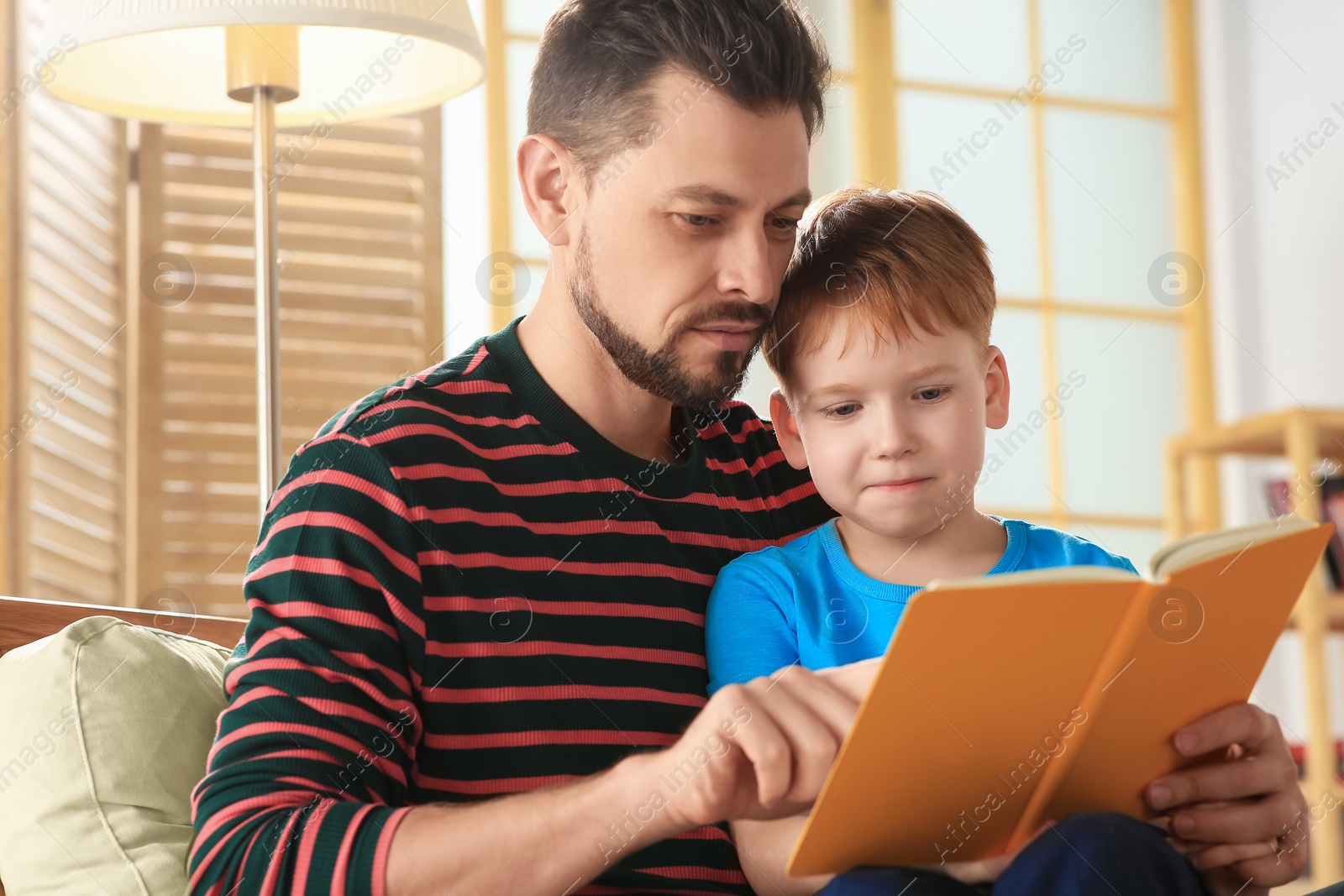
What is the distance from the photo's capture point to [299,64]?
1.91 meters

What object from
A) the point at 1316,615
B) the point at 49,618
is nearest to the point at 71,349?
the point at 49,618

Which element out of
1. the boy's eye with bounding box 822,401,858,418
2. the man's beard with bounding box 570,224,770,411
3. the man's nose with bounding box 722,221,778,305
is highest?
the man's nose with bounding box 722,221,778,305

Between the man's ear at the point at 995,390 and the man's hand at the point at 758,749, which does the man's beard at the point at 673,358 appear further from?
the man's hand at the point at 758,749

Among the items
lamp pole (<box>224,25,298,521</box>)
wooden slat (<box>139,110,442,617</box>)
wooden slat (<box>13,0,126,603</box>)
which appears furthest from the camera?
wooden slat (<box>139,110,442,617</box>)

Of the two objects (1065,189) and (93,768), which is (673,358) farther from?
(1065,189)

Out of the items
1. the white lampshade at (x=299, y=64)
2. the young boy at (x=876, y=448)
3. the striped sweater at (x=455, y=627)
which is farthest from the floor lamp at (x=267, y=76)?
the young boy at (x=876, y=448)

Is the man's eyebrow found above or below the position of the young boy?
above

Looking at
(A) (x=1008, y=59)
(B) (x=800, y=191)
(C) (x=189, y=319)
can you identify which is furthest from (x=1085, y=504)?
(B) (x=800, y=191)

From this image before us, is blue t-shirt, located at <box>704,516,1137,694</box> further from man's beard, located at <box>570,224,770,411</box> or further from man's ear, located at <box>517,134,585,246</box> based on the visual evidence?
man's ear, located at <box>517,134,585,246</box>

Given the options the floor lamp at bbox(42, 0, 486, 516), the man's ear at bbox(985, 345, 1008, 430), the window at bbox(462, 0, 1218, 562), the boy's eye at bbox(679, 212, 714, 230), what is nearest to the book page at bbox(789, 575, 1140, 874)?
the man's ear at bbox(985, 345, 1008, 430)

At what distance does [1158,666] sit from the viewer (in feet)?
3.16

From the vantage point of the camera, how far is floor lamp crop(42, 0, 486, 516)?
5.85ft

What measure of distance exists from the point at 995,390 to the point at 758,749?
2.03 feet

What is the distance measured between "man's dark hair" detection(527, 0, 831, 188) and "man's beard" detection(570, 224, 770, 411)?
0.49 ft
